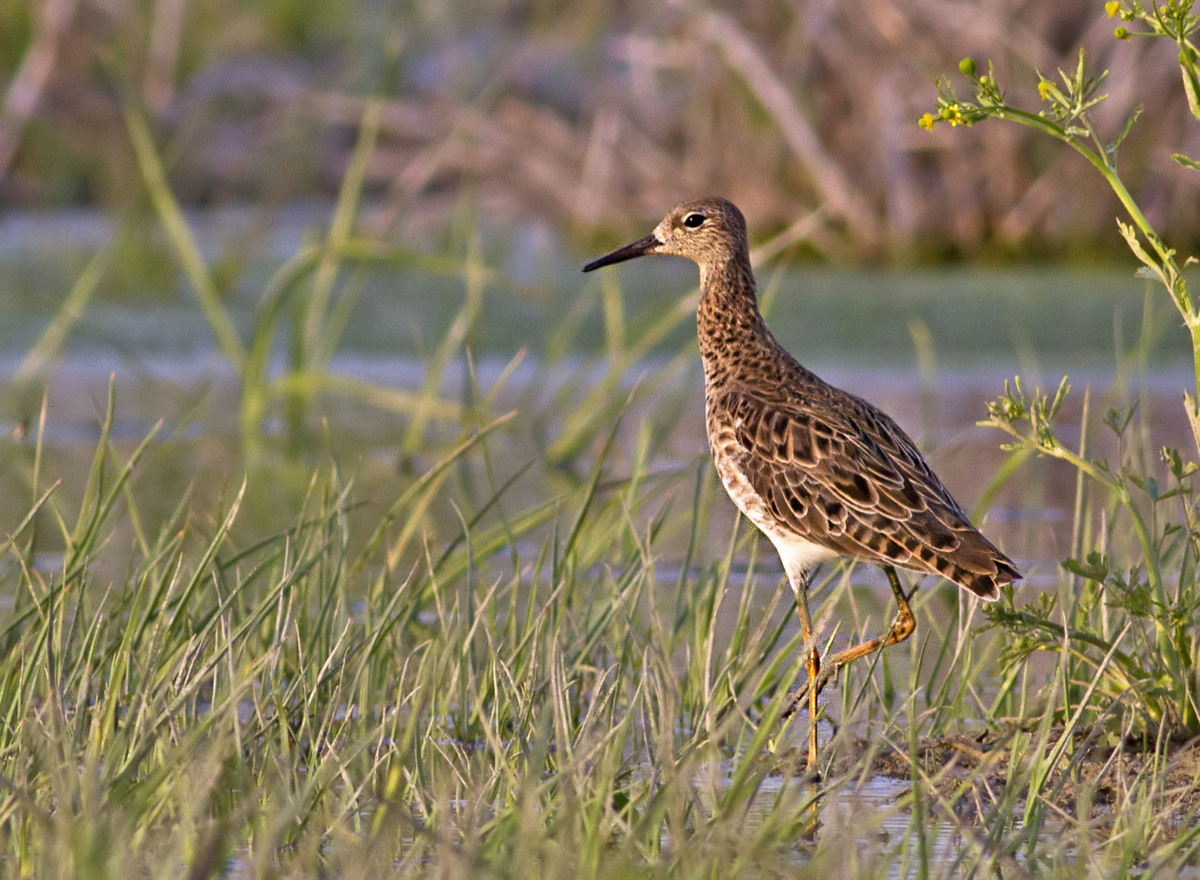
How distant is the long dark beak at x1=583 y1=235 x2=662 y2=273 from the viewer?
18.5 ft

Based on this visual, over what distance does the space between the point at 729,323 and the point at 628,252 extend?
49 centimetres

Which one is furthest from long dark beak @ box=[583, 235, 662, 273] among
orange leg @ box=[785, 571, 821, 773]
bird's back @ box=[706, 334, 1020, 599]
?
orange leg @ box=[785, 571, 821, 773]

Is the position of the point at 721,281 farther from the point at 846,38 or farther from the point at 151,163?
the point at 846,38

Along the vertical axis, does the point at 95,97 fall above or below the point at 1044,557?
above

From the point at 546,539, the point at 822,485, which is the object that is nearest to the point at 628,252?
the point at 546,539

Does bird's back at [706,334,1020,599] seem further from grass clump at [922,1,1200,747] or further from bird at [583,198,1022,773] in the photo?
grass clump at [922,1,1200,747]

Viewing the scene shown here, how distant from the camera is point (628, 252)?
5676 millimetres

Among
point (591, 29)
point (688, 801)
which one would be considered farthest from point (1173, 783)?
point (591, 29)

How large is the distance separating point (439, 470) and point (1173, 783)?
1.87 m

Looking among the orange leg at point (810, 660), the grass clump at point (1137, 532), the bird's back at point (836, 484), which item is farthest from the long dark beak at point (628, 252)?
the grass clump at point (1137, 532)

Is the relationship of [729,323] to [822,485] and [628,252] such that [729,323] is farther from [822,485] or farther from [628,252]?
[822,485]

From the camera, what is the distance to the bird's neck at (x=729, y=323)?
522cm

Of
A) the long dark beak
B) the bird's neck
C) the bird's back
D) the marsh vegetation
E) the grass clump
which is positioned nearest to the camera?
the marsh vegetation

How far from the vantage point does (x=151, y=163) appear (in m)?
7.25
